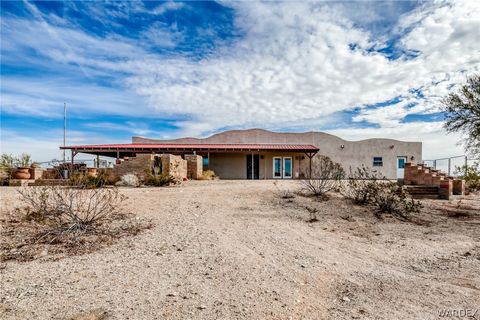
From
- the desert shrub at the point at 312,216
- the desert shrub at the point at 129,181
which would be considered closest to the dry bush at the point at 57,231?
the desert shrub at the point at 312,216

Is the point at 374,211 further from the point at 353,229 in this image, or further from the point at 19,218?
the point at 19,218

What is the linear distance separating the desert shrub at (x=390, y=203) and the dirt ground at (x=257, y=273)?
1.26 m

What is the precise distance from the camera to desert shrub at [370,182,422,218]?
8875mm

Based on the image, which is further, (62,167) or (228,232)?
(62,167)

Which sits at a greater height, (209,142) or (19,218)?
(209,142)

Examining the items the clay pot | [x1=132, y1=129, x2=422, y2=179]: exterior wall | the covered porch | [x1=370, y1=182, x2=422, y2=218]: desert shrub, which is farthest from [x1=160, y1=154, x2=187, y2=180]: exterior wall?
[x1=370, y1=182, x2=422, y2=218]: desert shrub

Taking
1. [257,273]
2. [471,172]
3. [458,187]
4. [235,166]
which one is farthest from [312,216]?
[235,166]

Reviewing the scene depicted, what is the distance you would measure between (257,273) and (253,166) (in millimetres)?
22033

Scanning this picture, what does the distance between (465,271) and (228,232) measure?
3971mm

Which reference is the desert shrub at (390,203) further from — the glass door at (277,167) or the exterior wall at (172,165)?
Answer: the glass door at (277,167)

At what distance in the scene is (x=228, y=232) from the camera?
20.7ft

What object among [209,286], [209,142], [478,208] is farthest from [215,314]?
[209,142]

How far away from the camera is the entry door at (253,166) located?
26.2m

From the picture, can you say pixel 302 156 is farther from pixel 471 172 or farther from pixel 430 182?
pixel 471 172
